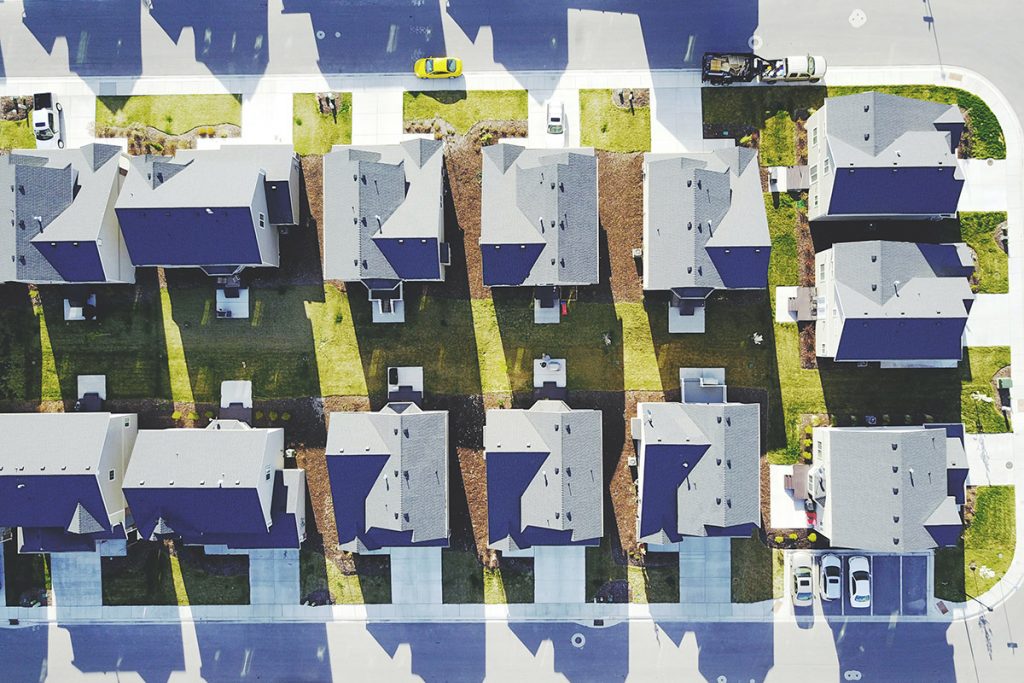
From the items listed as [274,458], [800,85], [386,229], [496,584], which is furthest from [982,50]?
[274,458]

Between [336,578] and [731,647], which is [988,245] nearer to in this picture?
[731,647]

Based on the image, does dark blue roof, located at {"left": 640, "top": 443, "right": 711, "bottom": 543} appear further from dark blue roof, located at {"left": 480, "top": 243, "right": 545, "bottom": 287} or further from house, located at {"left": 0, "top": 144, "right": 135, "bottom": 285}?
house, located at {"left": 0, "top": 144, "right": 135, "bottom": 285}

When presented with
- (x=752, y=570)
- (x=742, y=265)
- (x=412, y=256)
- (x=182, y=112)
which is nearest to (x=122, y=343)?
(x=182, y=112)

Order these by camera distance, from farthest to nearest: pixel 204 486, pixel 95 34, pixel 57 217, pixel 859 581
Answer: pixel 95 34 < pixel 859 581 < pixel 57 217 < pixel 204 486

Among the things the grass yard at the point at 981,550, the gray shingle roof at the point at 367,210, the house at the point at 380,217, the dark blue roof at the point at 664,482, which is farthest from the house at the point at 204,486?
the grass yard at the point at 981,550

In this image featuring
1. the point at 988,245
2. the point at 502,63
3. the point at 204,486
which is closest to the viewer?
the point at 204,486

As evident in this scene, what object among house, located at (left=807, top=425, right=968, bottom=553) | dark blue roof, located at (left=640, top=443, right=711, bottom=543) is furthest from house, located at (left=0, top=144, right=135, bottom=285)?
house, located at (left=807, top=425, right=968, bottom=553)

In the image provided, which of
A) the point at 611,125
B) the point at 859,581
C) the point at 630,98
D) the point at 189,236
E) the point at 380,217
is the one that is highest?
the point at 630,98
